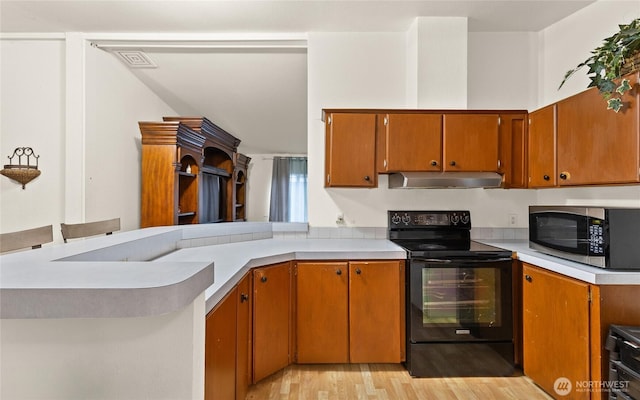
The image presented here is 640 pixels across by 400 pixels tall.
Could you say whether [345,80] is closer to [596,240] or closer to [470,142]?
[470,142]

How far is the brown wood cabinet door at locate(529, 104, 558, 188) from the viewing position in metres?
2.21

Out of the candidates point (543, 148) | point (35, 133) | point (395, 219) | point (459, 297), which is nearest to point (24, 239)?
point (35, 133)

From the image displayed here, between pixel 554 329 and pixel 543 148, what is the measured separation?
3.95 feet

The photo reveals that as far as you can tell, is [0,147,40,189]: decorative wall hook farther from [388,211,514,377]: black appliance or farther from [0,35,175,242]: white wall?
[388,211,514,377]: black appliance

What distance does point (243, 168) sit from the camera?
575 cm

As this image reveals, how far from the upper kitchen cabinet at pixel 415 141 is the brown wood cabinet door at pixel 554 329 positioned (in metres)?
0.96

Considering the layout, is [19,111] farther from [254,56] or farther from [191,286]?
[191,286]

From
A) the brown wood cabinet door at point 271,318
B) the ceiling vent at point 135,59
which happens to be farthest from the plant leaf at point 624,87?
the ceiling vent at point 135,59

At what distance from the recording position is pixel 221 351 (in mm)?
1358

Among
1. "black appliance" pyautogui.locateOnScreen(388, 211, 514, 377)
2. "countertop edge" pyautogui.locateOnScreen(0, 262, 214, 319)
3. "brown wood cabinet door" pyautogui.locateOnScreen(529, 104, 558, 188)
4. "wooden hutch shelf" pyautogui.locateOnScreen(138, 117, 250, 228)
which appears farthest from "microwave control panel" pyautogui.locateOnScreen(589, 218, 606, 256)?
"wooden hutch shelf" pyautogui.locateOnScreen(138, 117, 250, 228)

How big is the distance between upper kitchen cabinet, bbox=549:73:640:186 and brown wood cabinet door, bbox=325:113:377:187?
4.00ft

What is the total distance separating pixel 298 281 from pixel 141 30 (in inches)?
97.5

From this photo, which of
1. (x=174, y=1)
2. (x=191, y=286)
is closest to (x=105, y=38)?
(x=174, y=1)

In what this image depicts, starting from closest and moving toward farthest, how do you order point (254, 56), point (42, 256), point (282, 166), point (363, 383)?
1. point (42, 256)
2. point (363, 383)
3. point (254, 56)
4. point (282, 166)
